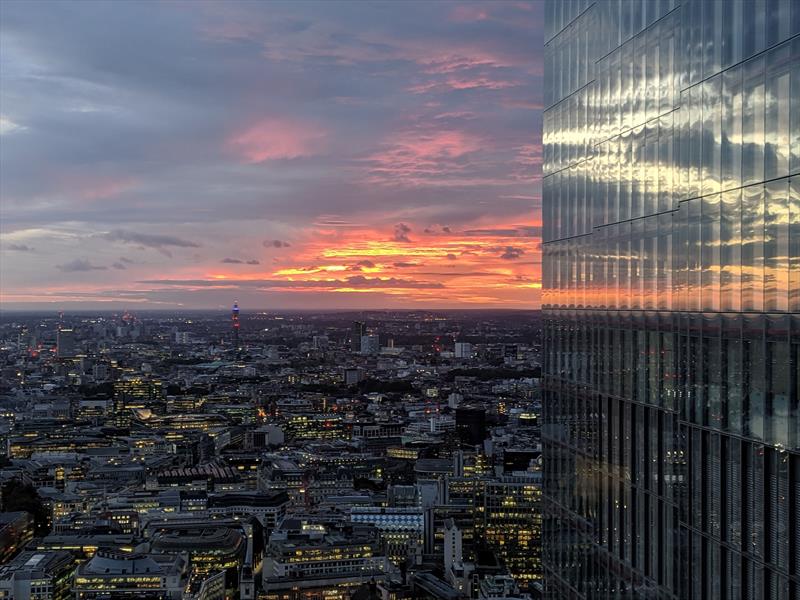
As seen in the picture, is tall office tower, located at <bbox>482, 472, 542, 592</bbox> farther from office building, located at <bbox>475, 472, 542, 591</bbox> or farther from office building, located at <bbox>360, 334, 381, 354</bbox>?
office building, located at <bbox>360, 334, 381, 354</bbox>

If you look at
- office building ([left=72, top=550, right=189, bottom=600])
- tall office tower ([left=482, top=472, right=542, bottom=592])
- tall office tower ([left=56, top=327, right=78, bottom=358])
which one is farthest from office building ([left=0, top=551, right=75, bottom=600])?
tall office tower ([left=56, top=327, right=78, bottom=358])

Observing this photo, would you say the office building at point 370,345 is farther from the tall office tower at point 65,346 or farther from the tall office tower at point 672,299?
the tall office tower at point 672,299

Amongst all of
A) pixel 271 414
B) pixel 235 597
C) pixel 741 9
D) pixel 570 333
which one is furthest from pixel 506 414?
pixel 741 9

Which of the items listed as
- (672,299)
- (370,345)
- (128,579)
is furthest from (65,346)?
(672,299)

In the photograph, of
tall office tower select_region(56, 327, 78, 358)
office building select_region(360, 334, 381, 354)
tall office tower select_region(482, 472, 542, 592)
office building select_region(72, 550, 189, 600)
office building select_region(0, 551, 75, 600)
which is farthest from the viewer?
office building select_region(360, 334, 381, 354)

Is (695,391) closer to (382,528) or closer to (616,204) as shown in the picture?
(616,204)

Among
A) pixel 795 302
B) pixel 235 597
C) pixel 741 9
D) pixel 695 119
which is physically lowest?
pixel 235 597

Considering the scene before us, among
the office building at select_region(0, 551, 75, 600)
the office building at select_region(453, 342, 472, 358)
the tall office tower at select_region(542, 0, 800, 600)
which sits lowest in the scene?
the office building at select_region(0, 551, 75, 600)

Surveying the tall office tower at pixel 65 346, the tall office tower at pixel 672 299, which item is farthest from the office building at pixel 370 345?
the tall office tower at pixel 672 299

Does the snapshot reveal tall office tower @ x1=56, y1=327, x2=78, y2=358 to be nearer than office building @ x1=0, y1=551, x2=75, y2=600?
No
